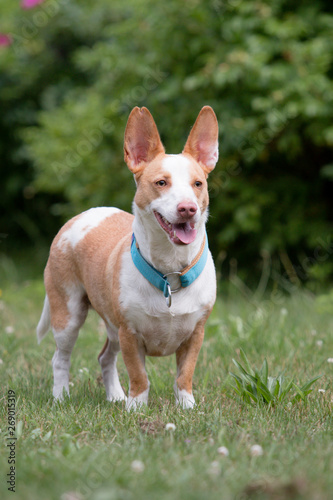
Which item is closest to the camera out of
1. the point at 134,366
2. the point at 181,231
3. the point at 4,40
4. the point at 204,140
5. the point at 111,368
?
the point at 181,231

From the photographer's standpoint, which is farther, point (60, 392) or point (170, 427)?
point (60, 392)

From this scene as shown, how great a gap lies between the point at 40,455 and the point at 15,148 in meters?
8.47

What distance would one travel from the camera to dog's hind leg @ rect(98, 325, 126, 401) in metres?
4.01

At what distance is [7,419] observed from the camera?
3.33 meters

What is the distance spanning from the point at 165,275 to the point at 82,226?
941 millimetres

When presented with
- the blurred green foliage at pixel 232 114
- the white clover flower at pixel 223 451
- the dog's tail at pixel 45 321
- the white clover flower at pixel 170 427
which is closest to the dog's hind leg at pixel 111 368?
the dog's tail at pixel 45 321

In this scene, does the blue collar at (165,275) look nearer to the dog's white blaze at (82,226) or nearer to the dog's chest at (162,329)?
the dog's chest at (162,329)

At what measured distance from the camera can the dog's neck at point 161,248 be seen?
3.36 metres

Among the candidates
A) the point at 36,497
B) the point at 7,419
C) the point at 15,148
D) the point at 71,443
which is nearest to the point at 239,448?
the point at 71,443

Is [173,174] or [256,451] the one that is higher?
[173,174]

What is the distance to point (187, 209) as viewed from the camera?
307 cm

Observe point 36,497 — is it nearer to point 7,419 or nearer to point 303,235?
point 7,419

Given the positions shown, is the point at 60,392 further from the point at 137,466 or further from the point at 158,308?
the point at 137,466

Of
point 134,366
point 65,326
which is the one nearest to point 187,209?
point 134,366
